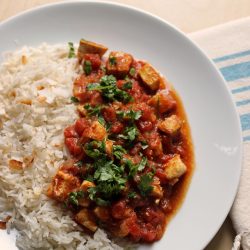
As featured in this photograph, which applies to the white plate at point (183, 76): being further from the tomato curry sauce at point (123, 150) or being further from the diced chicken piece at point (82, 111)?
the diced chicken piece at point (82, 111)

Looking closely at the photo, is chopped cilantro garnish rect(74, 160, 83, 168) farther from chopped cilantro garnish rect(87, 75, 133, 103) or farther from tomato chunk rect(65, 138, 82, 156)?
chopped cilantro garnish rect(87, 75, 133, 103)

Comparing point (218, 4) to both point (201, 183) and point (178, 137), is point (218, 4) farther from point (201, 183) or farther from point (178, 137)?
point (201, 183)

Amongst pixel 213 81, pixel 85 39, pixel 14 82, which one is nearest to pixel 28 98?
pixel 14 82

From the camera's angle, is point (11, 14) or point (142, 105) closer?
point (142, 105)

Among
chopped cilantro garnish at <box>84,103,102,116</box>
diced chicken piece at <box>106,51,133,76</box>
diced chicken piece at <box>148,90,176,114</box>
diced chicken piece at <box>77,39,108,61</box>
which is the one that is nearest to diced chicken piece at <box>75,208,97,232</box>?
chopped cilantro garnish at <box>84,103,102,116</box>

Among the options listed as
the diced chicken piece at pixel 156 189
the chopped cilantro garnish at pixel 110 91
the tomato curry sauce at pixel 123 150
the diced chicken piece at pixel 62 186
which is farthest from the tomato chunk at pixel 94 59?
the diced chicken piece at pixel 156 189

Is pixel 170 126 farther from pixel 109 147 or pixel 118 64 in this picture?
pixel 118 64

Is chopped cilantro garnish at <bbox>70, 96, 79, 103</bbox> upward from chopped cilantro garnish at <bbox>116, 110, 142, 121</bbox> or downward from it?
upward
